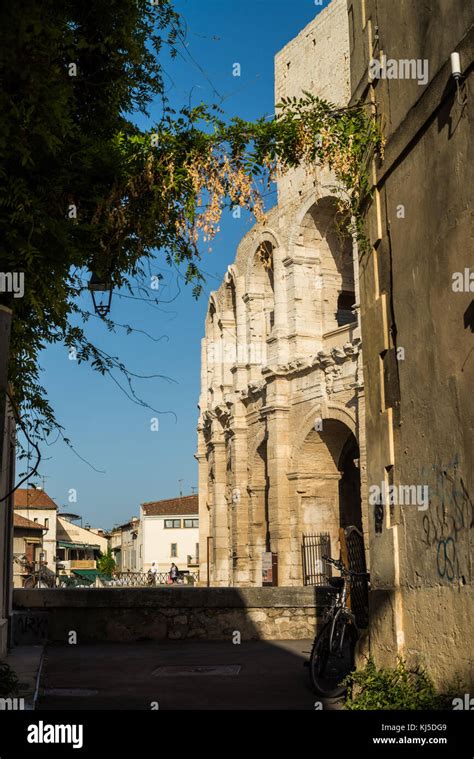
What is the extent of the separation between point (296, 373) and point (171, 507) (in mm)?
60133

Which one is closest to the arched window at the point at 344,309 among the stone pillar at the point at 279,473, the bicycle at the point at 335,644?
the stone pillar at the point at 279,473

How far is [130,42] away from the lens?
6.73 meters

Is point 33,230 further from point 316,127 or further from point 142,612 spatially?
point 142,612

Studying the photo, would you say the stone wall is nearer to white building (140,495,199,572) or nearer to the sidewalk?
the sidewalk

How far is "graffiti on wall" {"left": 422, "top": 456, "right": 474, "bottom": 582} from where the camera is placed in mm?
6203

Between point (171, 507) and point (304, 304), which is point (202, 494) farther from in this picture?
point (171, 507)

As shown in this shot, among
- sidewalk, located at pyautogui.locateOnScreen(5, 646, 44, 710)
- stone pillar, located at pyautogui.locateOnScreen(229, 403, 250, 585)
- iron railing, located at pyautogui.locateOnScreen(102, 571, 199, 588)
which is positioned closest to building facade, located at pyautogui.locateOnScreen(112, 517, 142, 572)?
iron railing, located at pyautogui.locateOnScreen(102, 571, 199, 588)

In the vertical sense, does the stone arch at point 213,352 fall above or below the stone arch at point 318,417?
above

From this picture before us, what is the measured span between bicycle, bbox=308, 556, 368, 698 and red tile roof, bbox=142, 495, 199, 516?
75.5m

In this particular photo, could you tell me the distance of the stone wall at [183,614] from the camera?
13.8m

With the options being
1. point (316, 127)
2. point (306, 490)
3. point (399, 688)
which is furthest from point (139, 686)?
point (306, 490)

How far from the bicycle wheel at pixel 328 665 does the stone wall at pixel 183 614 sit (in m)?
4.85

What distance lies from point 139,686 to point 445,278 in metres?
5.35

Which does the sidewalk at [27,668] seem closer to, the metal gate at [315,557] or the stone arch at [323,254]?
the metal gate at [315,557]
